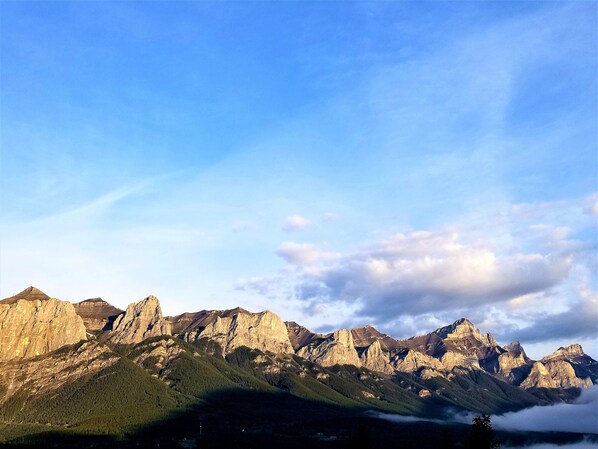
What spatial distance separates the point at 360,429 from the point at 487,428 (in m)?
37.4

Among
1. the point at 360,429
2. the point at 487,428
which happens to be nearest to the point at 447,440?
the point at 360,429

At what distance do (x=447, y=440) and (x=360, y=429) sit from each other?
23.2 meters

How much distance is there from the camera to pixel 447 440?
535ft

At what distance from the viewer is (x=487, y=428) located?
432 feet

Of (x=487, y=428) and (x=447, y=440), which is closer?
(x=487, y=428)

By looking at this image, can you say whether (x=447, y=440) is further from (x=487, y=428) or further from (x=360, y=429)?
(x=487, y=428)

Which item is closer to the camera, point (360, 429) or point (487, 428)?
point (487, 428)

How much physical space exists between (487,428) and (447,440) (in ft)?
111

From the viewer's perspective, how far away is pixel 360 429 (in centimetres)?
15938
